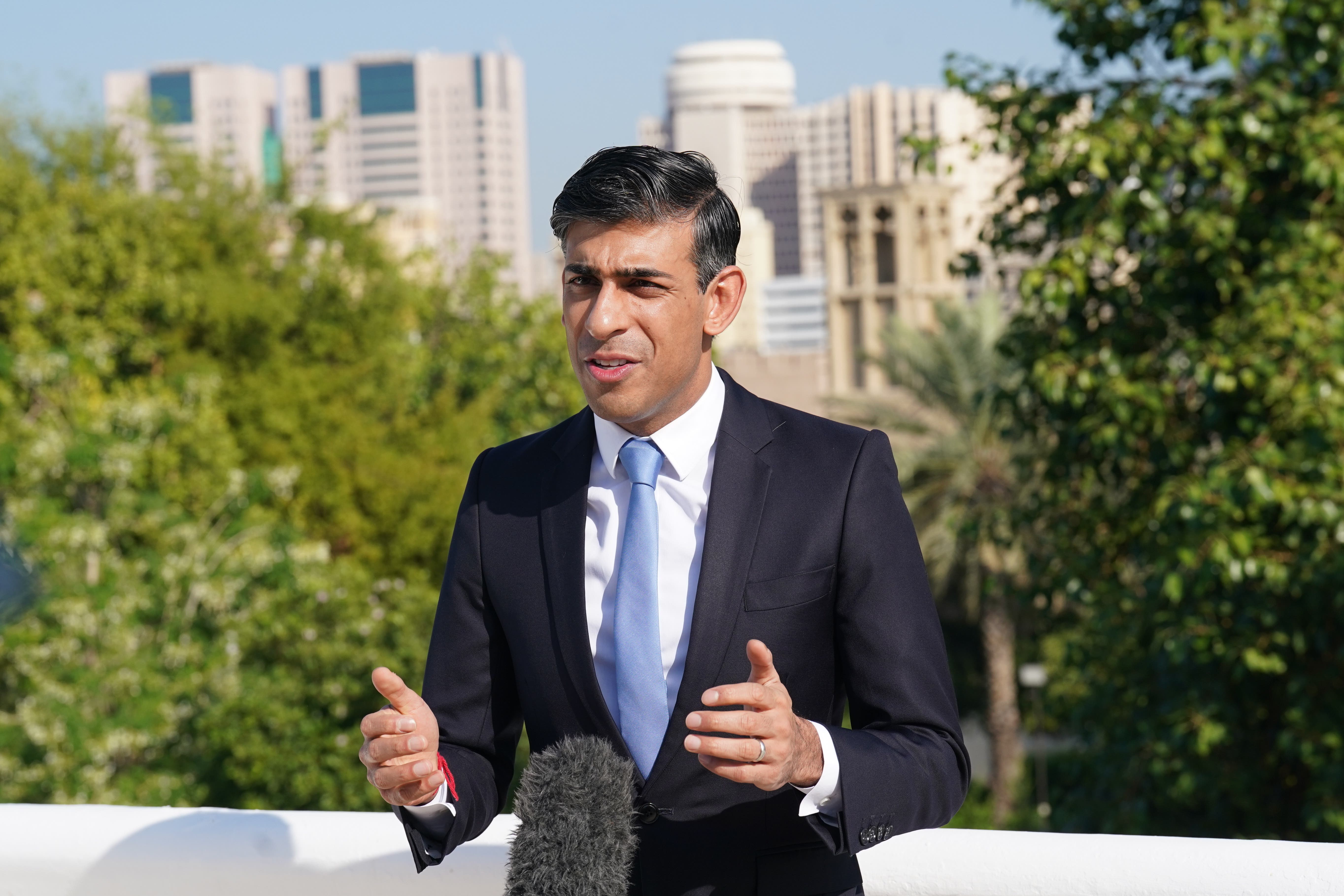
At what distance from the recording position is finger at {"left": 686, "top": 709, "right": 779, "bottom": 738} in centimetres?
144

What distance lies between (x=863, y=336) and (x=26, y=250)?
2812cm

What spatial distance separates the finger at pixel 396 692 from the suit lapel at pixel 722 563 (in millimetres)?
335

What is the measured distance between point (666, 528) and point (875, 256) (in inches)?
1607

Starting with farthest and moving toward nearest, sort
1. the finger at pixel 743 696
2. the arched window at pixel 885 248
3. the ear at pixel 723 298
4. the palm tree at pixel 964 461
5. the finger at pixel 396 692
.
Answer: the arched window at pixel 885 248 → the palm tree at pixel 964 461 → the ear at pixel 723 298 → the finger at pixel 396 692 → the finger at pixel 743 696

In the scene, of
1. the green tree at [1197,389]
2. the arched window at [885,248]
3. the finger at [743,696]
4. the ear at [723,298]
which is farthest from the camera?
the arched window at [885,248]

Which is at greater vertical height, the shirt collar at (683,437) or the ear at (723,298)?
the ear at (723,298)

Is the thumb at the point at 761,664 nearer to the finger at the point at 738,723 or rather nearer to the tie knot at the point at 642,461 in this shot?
the finger at the point at 738,723

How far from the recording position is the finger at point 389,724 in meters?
1.59

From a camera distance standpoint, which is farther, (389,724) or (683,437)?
(683,437)

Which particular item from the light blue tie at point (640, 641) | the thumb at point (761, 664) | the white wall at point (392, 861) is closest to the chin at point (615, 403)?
the light blue tie at point (640, 641)

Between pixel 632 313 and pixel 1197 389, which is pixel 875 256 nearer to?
pixel 1197 389

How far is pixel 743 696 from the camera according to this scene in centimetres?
145

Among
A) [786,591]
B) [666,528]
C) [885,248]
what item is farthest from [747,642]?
[885,248]

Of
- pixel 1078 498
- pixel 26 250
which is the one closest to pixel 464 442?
pixel 26 250
